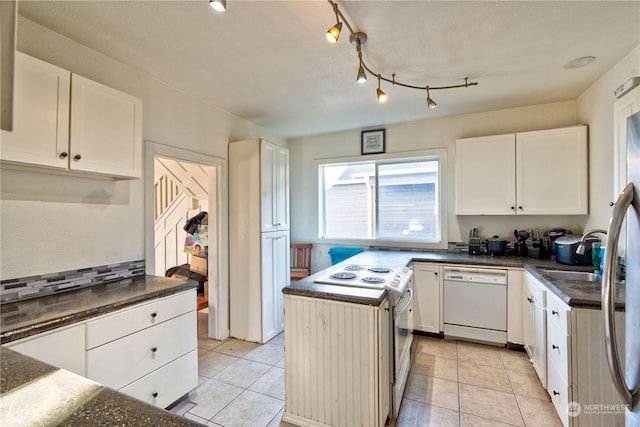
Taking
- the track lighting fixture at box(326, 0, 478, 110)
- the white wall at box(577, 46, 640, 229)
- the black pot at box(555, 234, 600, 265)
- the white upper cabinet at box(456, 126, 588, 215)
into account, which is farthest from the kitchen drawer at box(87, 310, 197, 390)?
the white wall at box(577, 46, 640, 229)

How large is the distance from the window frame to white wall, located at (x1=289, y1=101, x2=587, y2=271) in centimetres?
6

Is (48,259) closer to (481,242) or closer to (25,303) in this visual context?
(25,303)

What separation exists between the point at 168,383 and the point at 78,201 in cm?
143

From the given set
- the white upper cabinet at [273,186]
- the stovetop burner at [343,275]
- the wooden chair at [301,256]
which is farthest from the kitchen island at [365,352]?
the wooden chair at [301,256]

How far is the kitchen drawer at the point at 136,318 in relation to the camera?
1.56 metres

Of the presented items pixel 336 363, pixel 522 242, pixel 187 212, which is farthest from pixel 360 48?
pixel 187 212

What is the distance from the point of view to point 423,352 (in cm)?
289

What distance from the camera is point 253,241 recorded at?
318 centimetres

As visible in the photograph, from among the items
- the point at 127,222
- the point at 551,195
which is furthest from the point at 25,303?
the point at 551,195

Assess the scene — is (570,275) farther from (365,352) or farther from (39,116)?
(39,116)

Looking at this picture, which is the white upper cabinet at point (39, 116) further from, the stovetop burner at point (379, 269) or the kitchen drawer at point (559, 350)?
the kitchen drawer at point (559, 350)

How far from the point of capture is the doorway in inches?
96.5

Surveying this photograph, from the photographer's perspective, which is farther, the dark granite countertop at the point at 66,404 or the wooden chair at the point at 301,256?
the wooden chair at the point at 301,256

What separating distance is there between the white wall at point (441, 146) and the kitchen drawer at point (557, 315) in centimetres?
145
